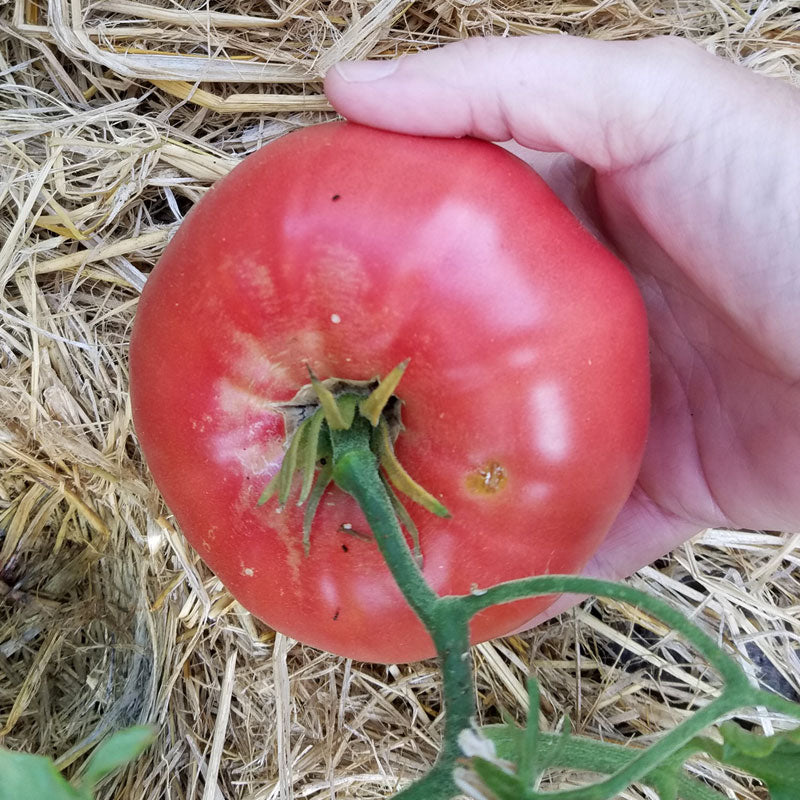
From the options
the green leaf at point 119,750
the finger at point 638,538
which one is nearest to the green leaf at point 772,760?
the green leaf at point 119,750

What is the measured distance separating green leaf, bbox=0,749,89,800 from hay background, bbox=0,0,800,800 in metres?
0.88

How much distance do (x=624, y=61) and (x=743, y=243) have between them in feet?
0.77

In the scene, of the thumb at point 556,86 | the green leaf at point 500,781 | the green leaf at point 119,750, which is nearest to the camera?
the green leaf at point 119,750

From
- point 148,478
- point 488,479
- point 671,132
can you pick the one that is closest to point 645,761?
point 488,479

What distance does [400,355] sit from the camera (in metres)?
0.65

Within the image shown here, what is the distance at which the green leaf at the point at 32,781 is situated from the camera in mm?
303

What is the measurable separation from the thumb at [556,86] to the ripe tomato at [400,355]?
0.10m

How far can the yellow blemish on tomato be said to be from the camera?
0.67m

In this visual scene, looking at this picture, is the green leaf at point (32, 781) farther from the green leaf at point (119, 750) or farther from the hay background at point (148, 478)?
the hay background at point (148, 478)

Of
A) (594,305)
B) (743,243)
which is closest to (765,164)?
(743,243)

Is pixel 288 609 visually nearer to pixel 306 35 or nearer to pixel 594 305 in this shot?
pixel 594 305

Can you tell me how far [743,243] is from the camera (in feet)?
2.77

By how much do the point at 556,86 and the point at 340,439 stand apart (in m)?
0.47

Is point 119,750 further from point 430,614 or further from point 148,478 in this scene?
point 148,478
